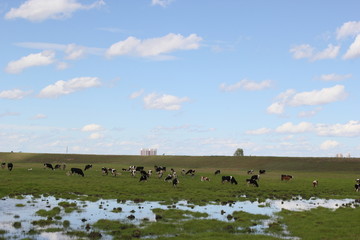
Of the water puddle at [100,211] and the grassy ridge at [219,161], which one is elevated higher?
the grassy ridge at [219,161]

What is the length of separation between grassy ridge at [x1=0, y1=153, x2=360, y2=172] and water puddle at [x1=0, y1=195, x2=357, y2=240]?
71192 millimetres

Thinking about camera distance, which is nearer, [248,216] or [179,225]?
[179,225]

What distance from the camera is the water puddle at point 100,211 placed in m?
21.3

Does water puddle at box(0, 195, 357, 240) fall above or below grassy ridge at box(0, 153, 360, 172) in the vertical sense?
below

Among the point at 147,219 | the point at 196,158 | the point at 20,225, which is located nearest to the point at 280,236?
the point at 147,219

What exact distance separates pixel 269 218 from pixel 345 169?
269 feet

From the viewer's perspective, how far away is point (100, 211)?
89.0 feet

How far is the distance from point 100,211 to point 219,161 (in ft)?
330

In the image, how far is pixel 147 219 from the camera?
2394 centimetres

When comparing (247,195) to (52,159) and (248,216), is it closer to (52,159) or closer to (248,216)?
(248,216)

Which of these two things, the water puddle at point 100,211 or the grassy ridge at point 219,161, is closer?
the water puddle at point 100,211

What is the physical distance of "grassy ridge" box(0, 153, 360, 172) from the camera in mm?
105562

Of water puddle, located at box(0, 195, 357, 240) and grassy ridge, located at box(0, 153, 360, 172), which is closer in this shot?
water puddle, located at box(0, 195, 357, 240)

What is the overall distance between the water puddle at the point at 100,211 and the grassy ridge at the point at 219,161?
71.2m
